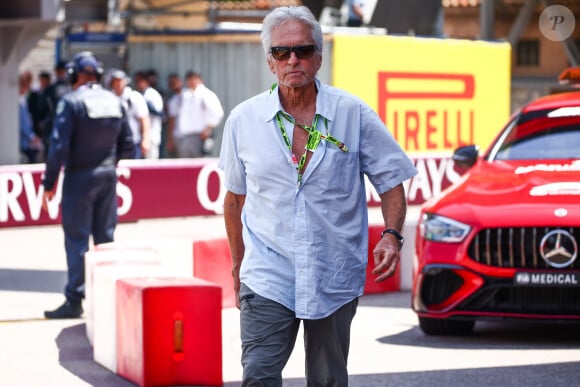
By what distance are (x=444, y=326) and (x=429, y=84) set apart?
1702cm

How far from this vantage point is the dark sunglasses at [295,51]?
558cm

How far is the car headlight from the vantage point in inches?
381

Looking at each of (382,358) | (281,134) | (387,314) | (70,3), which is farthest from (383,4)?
(281,134)

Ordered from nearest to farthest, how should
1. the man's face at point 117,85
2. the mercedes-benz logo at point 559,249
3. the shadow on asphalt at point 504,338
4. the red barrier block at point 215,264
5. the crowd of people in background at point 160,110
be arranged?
1. the mercedes-benz logo at point 559,249
2. the shadow on asphalt at point 504,338
3. the red barrier block at point 215,264
4. the man's face at point 117,85
5. the crowd of people in background at point 160,110

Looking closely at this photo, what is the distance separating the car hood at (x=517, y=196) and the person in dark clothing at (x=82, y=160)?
2.67 metres

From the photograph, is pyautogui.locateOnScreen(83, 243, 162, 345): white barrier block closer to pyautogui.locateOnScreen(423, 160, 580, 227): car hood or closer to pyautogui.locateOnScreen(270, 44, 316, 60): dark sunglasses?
pyautogui.locateOnScreen(423, 160, 580, 227): car hood

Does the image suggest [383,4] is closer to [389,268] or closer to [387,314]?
[387,314]

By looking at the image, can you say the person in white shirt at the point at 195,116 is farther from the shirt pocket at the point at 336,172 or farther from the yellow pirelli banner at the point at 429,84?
the shirt pocket at the point at 336,172

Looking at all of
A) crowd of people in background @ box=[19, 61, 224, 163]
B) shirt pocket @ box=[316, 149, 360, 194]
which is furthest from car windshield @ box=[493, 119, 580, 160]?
crowd of people in background @ box=[19, 61, 224, 163]

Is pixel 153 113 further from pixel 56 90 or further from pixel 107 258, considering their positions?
pixel 107 258

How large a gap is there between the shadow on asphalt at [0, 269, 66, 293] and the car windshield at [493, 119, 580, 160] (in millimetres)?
4373

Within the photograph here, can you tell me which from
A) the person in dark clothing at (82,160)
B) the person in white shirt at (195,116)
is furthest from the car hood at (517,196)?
the person in white shirt at (195,116)

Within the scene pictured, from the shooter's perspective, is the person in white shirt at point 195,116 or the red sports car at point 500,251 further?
the person in white shirt at point 195,116

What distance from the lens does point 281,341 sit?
18.4 ft
